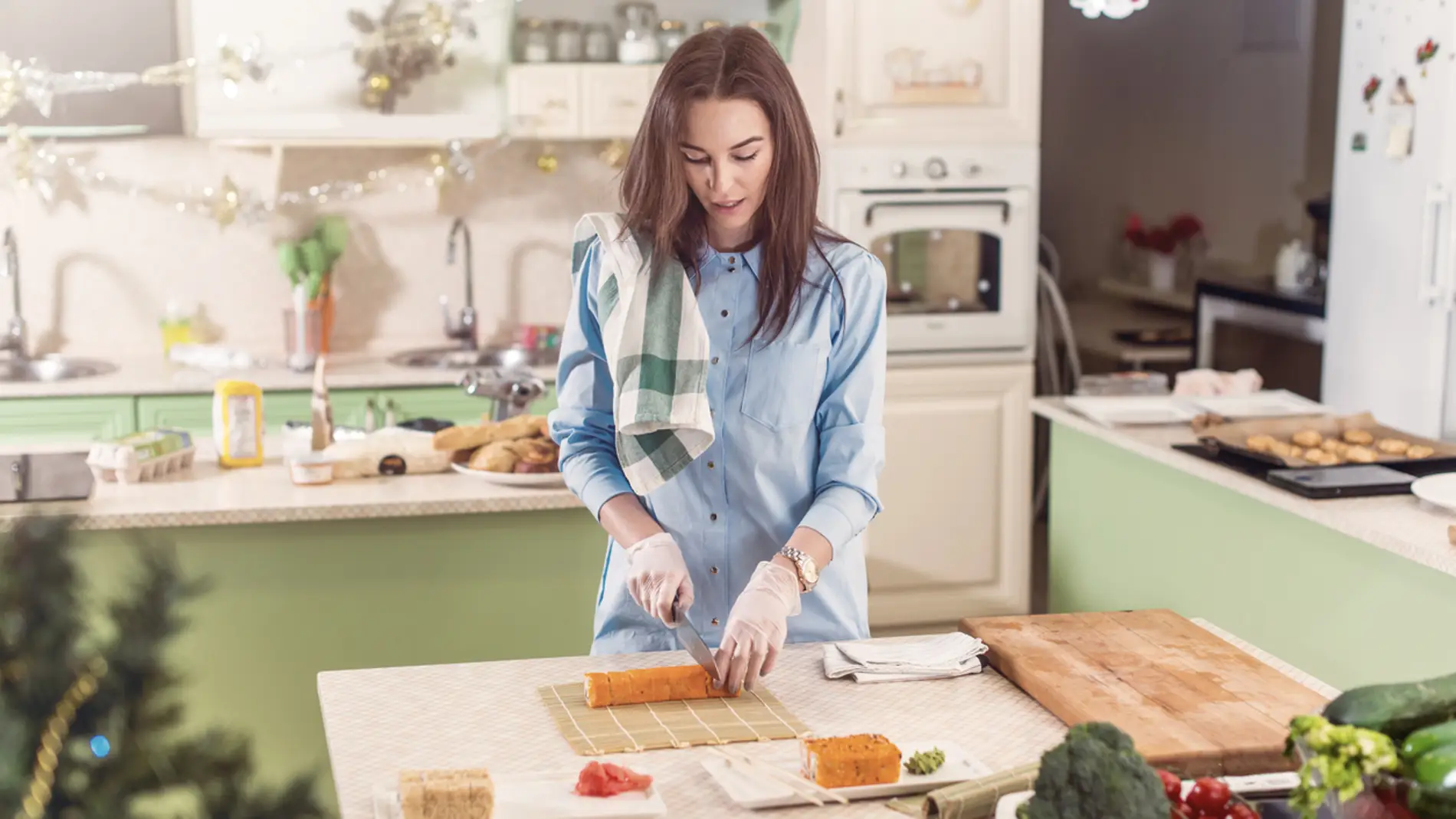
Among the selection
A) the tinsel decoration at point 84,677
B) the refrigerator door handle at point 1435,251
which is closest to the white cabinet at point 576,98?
the refrigerator door handle at point 1435,251

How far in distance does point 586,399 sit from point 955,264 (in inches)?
103

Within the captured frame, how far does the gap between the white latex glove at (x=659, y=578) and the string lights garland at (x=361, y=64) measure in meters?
2.74

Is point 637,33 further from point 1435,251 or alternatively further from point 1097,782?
point 1097,782

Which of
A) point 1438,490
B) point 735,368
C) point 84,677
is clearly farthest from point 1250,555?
point 84,677

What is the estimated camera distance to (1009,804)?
1.21 m

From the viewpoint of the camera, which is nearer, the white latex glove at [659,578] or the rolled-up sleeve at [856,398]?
the white latex glove at [659,578]

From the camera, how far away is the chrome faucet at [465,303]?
4504 millimetres

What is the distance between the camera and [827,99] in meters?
4.18

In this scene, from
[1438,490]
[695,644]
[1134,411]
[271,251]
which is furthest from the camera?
[271,251]

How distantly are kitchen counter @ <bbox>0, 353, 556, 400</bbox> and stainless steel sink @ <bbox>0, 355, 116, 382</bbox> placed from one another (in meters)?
0.09

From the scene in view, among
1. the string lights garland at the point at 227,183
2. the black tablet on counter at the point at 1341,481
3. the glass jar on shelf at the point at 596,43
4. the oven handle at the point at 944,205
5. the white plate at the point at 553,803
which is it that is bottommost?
the white plate at the point at 553,803

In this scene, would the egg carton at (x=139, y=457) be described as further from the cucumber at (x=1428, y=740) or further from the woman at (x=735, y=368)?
the cucumber at (x=1428, y=740)

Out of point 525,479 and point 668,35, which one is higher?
point 668,35

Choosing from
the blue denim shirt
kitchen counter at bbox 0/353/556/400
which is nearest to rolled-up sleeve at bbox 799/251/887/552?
the blue denim shirt
